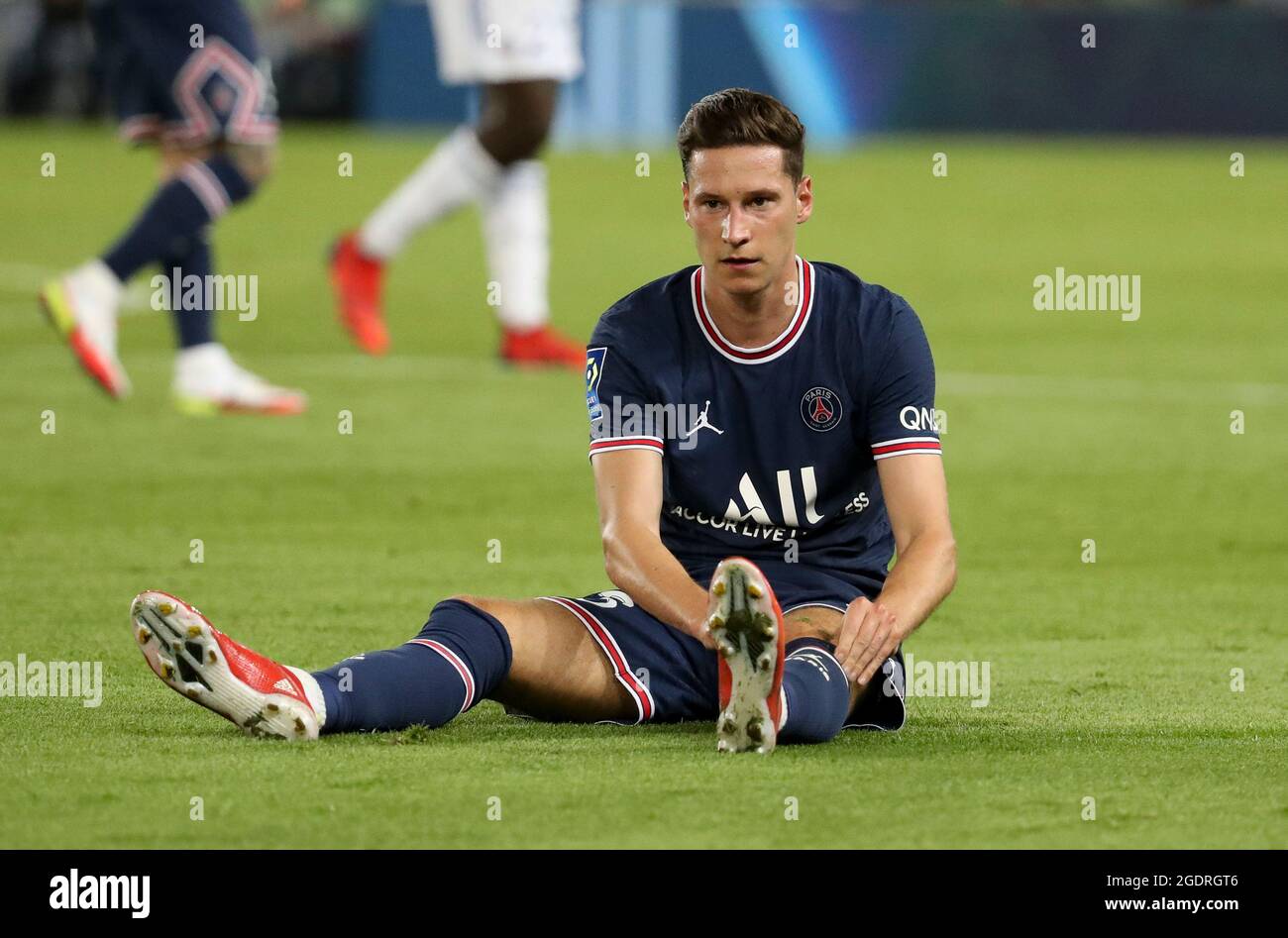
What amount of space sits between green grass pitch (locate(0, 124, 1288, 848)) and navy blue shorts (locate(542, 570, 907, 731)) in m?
0.07

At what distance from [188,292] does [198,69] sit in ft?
2.91

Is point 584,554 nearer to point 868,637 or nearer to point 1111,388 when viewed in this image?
point 868,637

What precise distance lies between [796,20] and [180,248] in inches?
717

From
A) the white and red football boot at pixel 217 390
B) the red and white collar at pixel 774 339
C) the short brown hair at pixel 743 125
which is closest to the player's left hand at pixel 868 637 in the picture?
the red and white collar at pixel 774 339

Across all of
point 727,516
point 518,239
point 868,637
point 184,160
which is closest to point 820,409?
point 727,516

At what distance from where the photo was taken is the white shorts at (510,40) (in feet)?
33.9

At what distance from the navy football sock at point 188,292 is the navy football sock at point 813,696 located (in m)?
5.28

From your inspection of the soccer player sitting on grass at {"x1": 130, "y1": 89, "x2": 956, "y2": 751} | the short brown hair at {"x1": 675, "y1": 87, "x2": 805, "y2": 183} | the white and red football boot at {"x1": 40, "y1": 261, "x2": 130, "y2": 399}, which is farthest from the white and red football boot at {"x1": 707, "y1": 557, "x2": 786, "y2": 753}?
the white and red football boot at {"x1": 40, "y1": 261, "x2": 130, "y2": 399}

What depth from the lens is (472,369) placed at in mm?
11055

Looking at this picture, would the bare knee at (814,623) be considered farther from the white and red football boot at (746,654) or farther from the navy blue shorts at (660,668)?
the white and red football boot at (746,654)

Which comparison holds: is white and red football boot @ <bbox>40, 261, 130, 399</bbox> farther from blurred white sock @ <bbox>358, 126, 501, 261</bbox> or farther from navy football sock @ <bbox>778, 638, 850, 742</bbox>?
navy football sock @ <bbox>778, 638, 850, 742</bbox>

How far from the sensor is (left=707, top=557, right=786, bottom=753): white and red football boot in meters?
4.12
